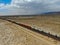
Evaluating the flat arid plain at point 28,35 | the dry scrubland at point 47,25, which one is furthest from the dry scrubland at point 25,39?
the dry scrubland at point 47,25

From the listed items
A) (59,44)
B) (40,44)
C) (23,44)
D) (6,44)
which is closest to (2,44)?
(6,44)

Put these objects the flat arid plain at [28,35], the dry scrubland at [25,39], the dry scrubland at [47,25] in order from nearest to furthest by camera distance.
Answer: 1. the dry scrubland at [25,39]
2. the flat arid plain at [28,35]
3. the dry scrubland at [47,25]

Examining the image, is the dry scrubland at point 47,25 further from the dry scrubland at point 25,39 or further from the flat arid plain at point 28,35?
the dry scrubland at point 25,39

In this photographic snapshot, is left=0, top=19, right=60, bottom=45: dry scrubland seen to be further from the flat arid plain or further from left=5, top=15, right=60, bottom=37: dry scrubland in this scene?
left=5, top=15, right=60, bottom=37: dry scrubland

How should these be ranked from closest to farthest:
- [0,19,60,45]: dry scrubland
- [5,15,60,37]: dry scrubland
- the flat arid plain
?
[0,19,60,45]: dry scrubland, the flat arid plain, [5,15,60,37]: dry scrubland

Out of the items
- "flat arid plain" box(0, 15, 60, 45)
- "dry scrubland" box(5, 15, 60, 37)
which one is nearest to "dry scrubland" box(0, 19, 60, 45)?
"flat arid plain" box(0, 15, 60, 45)

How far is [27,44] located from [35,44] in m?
0.72

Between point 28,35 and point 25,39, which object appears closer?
point 25,39

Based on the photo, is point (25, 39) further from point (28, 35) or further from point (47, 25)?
point (47, 25)

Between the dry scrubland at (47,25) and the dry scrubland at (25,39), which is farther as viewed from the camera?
the dry scrubland at (47,25)

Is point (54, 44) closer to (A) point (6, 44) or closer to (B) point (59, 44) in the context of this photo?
(B) point (59, 44)

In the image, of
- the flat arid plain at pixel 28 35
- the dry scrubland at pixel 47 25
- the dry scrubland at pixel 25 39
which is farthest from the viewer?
the dry scrubland at pixel 47 25

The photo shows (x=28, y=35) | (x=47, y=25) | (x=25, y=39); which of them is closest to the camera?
(x=25, y=39)

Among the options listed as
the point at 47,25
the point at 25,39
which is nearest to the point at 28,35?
the point at 25,39
